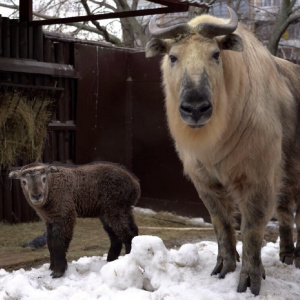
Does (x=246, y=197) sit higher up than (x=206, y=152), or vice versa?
(x=206, y=152)

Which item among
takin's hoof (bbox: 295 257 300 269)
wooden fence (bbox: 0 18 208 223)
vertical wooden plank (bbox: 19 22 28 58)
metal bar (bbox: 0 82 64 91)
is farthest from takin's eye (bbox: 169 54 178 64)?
vertical wooden plank (bbox: 19 22 28 58)

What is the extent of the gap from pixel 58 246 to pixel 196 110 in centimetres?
198

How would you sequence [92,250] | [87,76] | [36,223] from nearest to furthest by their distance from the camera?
[92,250] → [36,223] → [87,76]

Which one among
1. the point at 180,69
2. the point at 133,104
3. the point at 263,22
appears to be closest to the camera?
the point at 180,69

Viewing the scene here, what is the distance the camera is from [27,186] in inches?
213

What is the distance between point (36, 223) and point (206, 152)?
5.00 metres

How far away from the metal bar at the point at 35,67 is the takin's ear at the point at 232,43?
14.3ft

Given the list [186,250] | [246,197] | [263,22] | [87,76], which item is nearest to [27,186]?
[186,250]

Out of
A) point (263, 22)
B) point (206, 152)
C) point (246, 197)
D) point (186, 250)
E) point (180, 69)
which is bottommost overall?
point (186, 250)

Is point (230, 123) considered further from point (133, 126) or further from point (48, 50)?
point (133, 126)

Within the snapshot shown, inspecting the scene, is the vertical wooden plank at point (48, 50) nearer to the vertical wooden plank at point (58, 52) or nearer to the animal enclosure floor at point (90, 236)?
the vertical wooden plank at point (58, 52)

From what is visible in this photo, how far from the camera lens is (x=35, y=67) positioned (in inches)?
345

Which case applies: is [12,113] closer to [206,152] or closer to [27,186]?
[27,186]

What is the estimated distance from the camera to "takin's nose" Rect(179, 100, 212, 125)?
427 cm
